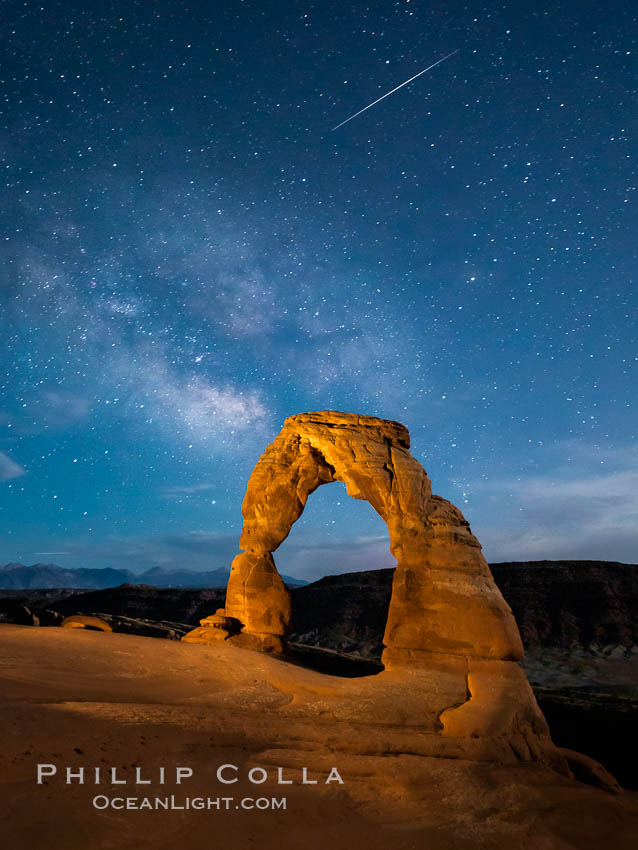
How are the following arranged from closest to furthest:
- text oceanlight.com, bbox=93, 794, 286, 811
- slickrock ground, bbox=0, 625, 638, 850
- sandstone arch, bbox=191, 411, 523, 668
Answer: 1. slickrock ground, bbox=0, 625, 638, 850
2. text oceanlight.com, bbox=93, 794, 286, 811
3. sandstone arch, bbox=191, 411, 523, 668

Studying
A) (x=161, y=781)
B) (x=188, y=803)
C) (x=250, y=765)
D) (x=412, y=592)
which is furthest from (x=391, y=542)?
(x=188, y=803)

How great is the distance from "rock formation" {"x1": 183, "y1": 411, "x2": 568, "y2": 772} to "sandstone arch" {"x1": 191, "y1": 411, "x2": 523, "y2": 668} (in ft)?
0.09

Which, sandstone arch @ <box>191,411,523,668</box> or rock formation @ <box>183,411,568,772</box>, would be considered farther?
sandstone arch @ <box>191,411,523,668</box>

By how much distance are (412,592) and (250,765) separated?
26.9 feet

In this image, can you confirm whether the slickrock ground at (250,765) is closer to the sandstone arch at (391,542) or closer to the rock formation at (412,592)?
the rock formation at (412,592)

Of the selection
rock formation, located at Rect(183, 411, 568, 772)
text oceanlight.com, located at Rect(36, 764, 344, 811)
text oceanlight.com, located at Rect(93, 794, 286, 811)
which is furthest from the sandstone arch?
text oceanlight.com, located at Rect(93, 794, 286, 811)

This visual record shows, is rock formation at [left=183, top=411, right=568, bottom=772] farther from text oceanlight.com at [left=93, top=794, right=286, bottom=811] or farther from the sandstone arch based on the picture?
text oceanlight.com at [left=93, top=794, right=286, bottom=811]

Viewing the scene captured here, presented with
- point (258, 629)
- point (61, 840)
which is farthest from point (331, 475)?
point (61, 840)

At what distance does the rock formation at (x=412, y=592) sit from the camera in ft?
27.2

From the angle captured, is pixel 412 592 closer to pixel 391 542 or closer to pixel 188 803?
pixel 391 542

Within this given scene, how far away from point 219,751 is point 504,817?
2.63 metres

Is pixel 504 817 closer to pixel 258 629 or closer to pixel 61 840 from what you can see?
pixel 61 840

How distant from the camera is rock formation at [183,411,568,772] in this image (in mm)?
8281

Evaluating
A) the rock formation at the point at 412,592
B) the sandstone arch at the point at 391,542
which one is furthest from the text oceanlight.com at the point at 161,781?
the sandstone arch at the point at 391,542
